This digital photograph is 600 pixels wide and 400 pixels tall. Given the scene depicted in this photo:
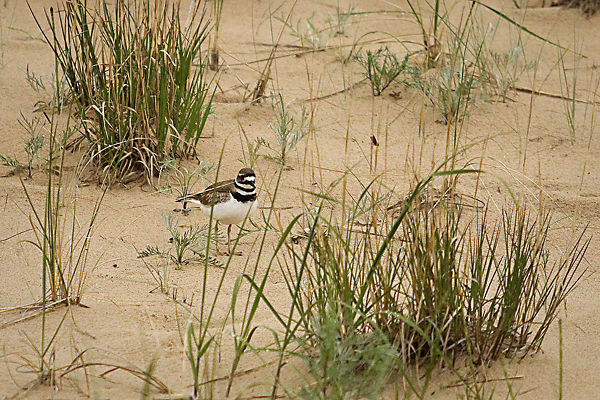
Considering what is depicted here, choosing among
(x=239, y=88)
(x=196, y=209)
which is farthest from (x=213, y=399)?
(x=239, y=88)

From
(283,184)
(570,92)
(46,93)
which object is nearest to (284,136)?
(283,184)

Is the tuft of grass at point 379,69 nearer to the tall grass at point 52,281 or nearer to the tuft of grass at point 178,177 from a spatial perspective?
the tuft of grass at point 178,177

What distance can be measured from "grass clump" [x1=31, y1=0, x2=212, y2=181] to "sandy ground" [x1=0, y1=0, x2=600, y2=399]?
224 mm

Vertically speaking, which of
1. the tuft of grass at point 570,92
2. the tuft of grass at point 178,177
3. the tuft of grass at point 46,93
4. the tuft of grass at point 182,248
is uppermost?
the tuft of grass at point 570,92

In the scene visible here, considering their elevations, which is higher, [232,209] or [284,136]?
[284,136]

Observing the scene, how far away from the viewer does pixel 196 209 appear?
4.60 m

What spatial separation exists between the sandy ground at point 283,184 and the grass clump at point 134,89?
0.73 ft

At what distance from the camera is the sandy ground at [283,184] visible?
109 inches

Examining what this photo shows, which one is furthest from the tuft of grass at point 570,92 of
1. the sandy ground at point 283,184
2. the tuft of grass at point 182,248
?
the tuft of grass at point 182,248

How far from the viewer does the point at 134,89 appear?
14.7ft

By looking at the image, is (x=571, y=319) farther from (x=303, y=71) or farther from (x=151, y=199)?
(x=303, y=71)

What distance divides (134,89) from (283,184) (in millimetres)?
1010

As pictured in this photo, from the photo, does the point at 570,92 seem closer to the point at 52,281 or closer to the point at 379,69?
the point at 379,69

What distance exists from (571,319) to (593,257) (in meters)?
0.83
